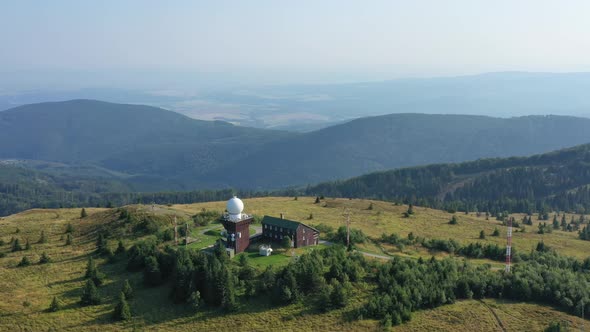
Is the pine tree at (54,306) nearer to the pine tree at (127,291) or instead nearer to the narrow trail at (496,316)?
the pine tree at (127,291)

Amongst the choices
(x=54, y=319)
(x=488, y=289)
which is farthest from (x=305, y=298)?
(x=54, y=319)

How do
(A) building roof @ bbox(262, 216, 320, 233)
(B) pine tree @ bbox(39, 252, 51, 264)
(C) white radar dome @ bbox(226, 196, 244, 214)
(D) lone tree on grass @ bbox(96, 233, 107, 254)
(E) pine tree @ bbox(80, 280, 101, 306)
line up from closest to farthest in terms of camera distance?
(E) pine tree @ bbox(80, 280, 101, 306), (C) white radar dome @ bbox(226, 196, 244, 214), (B) pine tree @ bbox(39, 252, 51, 264), (A) building roof @ bbox(262, 216, 320, 233), (D) lone tree on grass @ bbox(96, 233, 107, 254)

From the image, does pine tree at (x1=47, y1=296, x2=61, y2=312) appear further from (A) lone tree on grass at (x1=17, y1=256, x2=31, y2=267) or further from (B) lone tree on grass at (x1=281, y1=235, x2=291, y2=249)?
(B) lone tree on grass at (x1=281, y1=235, x2=291, y2=249)

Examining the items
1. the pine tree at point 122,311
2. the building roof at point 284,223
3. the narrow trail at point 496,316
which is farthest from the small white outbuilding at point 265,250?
the narrow trail at point 496,316

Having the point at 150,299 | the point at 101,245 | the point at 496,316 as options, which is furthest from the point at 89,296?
the point at 496,316

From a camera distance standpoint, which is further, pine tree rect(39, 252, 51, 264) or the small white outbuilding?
pine tree rect(39, 252, 51, 264)

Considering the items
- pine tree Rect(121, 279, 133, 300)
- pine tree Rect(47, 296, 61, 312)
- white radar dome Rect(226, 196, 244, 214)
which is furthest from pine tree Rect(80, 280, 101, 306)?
white radar dome Rect(226, 196, 244, 214)
